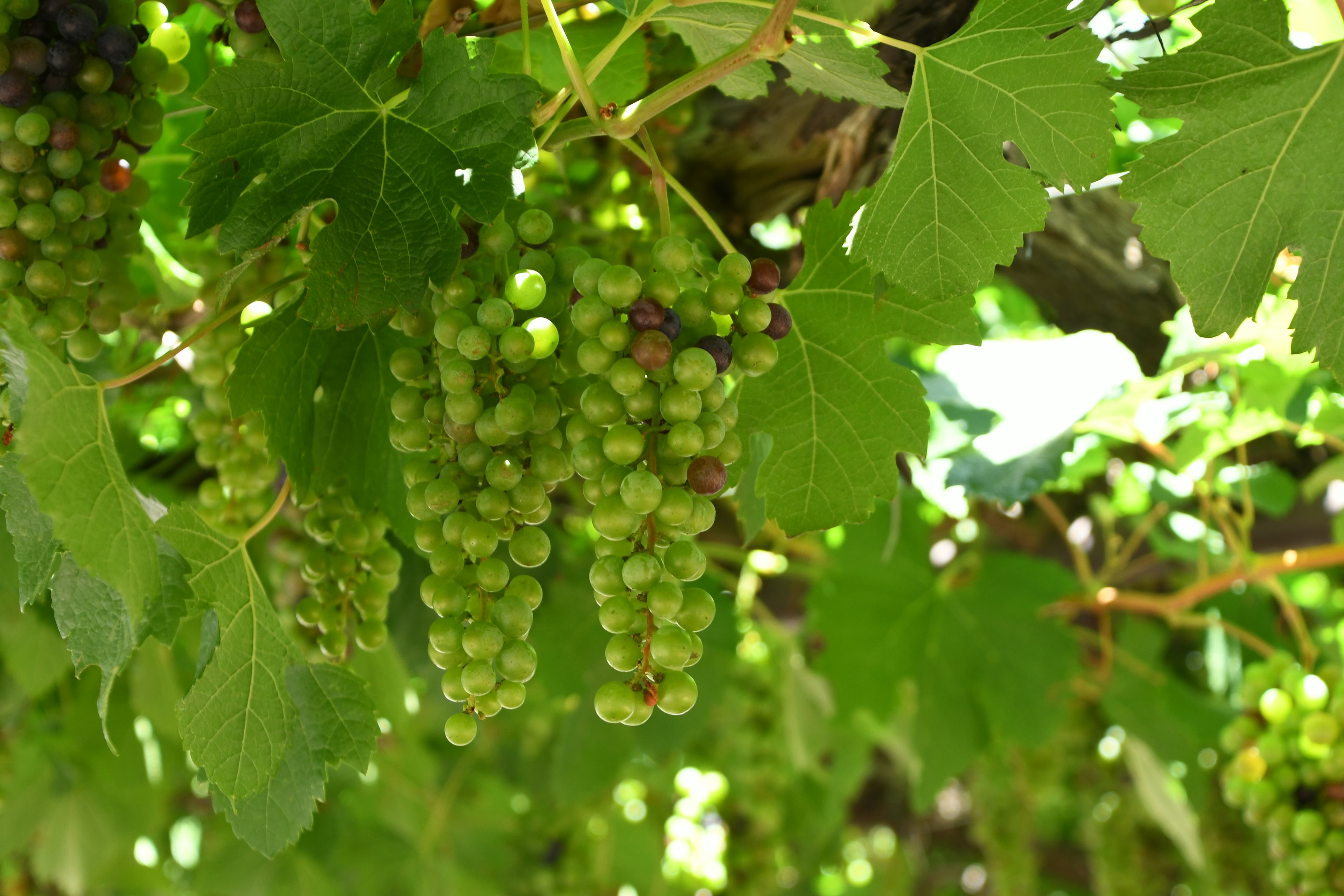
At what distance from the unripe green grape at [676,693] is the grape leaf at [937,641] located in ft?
5.59

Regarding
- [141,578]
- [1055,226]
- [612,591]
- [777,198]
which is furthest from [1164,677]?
[141,578]

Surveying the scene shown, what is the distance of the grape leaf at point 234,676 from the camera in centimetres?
88

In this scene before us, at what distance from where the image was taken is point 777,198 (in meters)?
1.72

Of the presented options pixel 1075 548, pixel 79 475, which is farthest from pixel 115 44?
pixel 1075 548

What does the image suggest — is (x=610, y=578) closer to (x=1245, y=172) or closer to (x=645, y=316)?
(x=645, y=316)

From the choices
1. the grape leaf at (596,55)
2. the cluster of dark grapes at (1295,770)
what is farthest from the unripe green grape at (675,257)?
the cluster of dark grapes at (1295,770)

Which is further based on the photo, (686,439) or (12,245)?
(12,245)

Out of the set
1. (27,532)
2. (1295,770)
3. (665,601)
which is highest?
(665,601)

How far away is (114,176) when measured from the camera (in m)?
1.02

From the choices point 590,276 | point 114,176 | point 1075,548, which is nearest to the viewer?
point 590,276

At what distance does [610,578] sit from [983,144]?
1.72ft

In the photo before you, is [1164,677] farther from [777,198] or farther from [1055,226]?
[777,198]

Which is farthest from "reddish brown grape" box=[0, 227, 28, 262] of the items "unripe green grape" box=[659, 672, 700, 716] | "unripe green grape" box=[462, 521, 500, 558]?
"unripe green grape" box=[659, 672, 700, 716]

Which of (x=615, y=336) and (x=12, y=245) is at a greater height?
(x=615, y=336)
